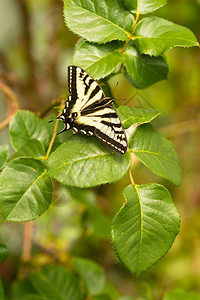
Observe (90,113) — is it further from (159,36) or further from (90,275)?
(90,275)

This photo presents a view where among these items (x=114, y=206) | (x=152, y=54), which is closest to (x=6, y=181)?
(x=152, y=54)

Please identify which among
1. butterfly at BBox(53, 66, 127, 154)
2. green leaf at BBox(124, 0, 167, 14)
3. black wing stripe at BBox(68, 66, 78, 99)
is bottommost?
butterfly at BBox(53, 66, 127, 154)

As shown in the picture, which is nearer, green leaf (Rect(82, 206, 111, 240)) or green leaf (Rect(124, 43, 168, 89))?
green leaf (Rect(124, 43, 168, 89))

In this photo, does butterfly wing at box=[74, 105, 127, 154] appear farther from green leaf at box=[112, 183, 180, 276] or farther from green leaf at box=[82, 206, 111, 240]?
green leaf at box=[82, 206, 111, 240]

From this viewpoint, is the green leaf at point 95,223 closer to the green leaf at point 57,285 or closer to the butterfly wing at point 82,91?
the green leaf at point 57,285

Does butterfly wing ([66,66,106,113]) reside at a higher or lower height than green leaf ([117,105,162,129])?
higher

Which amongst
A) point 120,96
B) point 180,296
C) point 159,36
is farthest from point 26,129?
point 120,96

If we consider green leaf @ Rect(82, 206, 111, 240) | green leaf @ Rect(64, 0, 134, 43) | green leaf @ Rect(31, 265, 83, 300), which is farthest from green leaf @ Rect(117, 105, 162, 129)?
green leaf @ Rect(82, 206, 111, 240)
